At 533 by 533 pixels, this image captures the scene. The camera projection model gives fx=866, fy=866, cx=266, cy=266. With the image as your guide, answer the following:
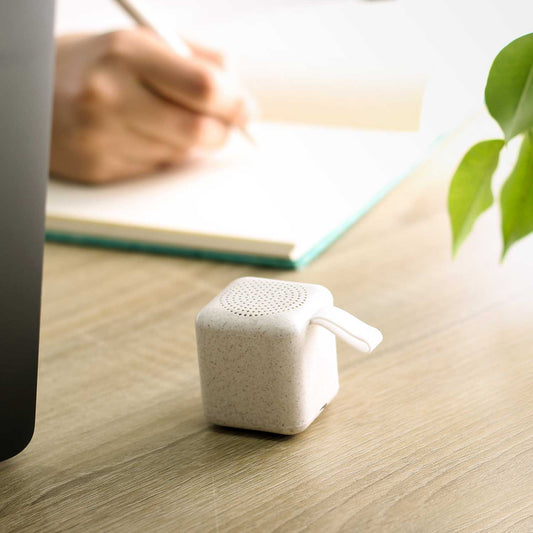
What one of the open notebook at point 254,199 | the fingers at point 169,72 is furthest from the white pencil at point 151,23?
the open notebook at point 254,199

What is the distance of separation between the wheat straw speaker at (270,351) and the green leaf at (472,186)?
78 millimetres

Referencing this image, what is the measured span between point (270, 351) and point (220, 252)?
29cm

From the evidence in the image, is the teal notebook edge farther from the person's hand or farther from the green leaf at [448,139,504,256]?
the green leaf at [448,139,504,256]

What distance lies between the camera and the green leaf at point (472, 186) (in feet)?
1.49

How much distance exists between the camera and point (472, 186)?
0.47 metres

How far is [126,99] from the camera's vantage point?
0.84 meters

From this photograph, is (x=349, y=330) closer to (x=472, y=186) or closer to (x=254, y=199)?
(x=472, y=186)

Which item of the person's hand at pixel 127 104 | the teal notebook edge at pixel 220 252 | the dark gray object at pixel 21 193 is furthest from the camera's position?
the person's hand at pixel 127 104

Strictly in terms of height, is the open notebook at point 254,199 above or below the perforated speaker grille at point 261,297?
below

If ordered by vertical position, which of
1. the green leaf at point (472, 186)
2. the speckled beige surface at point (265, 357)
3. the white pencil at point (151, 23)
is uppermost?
the green leaf at point (472, 186)

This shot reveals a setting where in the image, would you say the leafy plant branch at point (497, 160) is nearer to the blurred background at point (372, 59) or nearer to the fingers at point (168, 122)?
the blurred background at point (372, 59)

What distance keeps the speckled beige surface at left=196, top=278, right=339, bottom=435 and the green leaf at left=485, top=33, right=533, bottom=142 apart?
140 mm

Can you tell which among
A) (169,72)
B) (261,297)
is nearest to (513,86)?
(261,297)

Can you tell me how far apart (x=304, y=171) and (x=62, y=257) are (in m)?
0.26
